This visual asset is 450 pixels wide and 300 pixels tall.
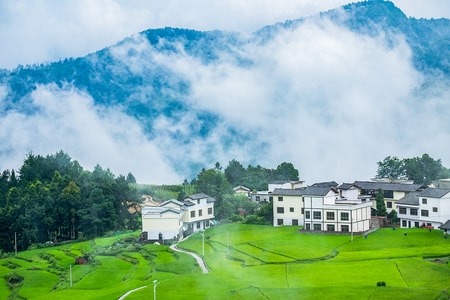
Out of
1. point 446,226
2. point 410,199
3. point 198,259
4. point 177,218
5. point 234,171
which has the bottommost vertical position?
point 198,259

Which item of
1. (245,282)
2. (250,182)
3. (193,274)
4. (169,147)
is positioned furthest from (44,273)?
(169,147)

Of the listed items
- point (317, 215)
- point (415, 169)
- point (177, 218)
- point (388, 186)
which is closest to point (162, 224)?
point (177, 218)

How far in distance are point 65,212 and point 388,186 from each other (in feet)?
63.6

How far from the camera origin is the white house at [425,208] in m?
30.7

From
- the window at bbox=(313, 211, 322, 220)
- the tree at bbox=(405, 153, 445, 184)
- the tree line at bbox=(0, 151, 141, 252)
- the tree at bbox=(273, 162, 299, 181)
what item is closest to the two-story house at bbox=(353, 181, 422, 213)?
the window at bbox=(313, 211, 322, 220)

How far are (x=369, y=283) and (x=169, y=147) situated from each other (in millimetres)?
38635

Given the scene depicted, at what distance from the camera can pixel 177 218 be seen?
33031 millimetres

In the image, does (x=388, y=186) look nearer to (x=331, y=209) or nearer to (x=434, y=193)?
(x=434, y=193)

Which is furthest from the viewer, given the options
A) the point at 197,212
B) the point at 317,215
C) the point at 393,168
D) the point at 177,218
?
Answer: the point at 393,168

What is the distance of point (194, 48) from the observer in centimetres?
9244

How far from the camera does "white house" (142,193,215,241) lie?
1302 inches

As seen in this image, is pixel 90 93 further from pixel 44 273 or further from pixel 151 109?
pixel 44 273

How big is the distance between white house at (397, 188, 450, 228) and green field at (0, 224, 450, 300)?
57.1 inches

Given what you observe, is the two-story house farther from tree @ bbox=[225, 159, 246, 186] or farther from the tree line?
the tree line
